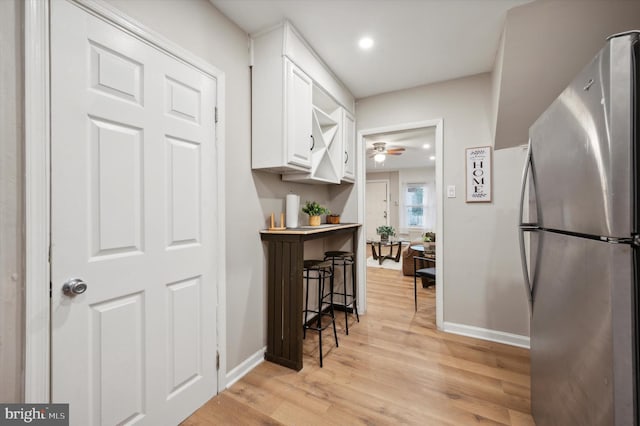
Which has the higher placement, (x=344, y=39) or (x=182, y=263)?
(x=344, y=39)

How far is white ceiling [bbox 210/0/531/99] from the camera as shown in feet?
5.74

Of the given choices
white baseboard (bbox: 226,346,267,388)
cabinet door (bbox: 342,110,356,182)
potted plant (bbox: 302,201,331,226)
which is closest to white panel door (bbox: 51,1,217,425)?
white baseboard (bbox: 226,346,267,388)

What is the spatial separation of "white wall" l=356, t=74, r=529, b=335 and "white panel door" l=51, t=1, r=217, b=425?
2.23m

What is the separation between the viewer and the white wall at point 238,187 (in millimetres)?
1673

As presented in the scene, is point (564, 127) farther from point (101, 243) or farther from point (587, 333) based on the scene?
point (101, 243)

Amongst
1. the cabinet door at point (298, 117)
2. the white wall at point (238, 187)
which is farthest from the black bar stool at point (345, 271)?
the cabinet door at point (298, 117)

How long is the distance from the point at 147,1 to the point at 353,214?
248cm

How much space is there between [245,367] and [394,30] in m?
2.70

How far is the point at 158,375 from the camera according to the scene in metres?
1.41

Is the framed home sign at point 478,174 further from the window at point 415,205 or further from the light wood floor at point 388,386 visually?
the window at point 415,205

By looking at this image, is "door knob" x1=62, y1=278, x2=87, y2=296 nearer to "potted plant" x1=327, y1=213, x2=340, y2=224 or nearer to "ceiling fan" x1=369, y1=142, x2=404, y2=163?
"potted plant" x1=327, y1=213, x2=340, y2=224

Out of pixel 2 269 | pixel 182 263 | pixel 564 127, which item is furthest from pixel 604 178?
pixel 2 269

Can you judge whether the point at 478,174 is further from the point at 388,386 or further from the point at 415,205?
the point at 415,205

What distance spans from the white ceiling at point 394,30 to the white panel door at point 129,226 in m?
0.69
